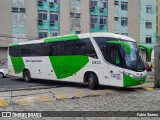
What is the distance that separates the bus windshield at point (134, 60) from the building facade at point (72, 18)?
24649 mm

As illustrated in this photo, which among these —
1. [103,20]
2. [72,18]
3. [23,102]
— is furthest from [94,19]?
[23,102]

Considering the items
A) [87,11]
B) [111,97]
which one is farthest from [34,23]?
[111,97]

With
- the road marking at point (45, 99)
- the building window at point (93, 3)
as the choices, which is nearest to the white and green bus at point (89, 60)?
the road marking at point (45, 99)

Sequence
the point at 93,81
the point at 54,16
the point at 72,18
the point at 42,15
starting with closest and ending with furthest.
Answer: the point at 93,81 < the point at 42,15 < the point at 54,16 < the point at 72,18

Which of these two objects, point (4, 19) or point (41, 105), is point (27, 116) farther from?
point (4, 19)

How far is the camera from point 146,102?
11.5 m

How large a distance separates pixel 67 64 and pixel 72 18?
25161mm

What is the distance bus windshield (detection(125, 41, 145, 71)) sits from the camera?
1464 centimetres

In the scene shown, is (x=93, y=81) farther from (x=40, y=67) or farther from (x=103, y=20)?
(x=103, y=20)

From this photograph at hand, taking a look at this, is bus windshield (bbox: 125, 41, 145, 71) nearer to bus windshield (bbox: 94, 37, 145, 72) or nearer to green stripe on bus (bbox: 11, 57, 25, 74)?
bus windshield (bbox: 94, 37, 145, 72)

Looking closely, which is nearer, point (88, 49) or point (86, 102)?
point (86, 102)

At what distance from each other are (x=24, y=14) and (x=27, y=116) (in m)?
31.0

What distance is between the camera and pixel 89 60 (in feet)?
52.5

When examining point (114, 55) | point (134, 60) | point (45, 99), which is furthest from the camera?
point (114, 55)
